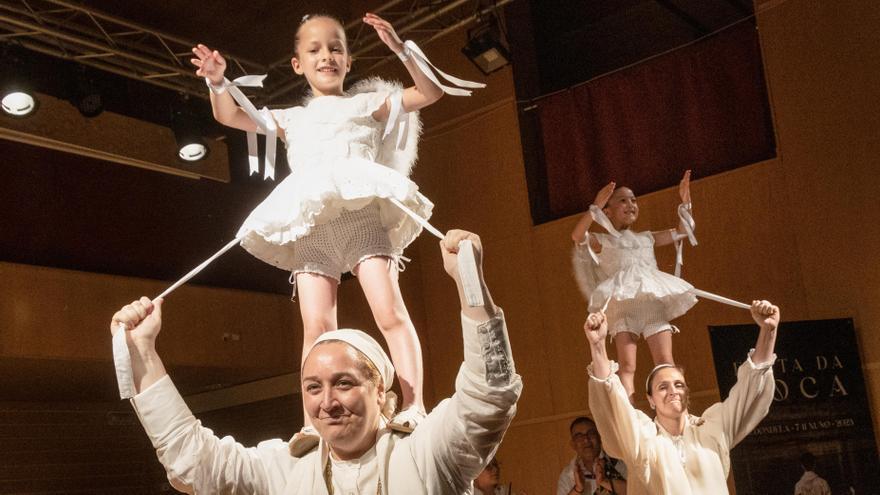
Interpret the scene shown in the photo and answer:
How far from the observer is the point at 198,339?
8.28 m

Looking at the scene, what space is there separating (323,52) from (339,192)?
0.53 meters

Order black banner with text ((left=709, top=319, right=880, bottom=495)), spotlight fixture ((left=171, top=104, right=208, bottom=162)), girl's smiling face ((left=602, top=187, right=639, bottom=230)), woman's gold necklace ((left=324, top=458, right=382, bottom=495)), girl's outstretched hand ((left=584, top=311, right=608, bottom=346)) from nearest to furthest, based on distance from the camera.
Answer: woman's gold necklace ((left=324, top=458, right=382, bottom=495)), girl's outstretched hand ((left=584, top=311, right=608, bottom=346)), girl's smiling face ((left=602, top=187, right=639, bottom=230)), black banner with text ((left=709, top=319, right=880, bottom=495)), spotlight fixture ((left=171, top=104, right=208, bottom=162))

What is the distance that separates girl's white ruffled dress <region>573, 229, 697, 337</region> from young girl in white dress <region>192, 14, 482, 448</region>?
226 cm

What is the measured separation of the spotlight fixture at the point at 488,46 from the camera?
6891mm

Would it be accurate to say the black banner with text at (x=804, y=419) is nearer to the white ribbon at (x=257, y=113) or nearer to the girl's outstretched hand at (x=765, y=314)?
the girl's outstretched hand at (x=765, y=314)

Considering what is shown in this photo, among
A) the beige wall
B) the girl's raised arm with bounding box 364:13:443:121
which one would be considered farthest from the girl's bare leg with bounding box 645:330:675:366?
the girl's raised arm with bounding box 364:13:443:121

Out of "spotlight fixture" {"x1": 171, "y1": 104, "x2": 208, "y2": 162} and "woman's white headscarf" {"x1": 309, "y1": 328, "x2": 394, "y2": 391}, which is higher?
"spotlight fixture" {"x1": 171, "y1": 104, "x2": 208, "y2": 162}

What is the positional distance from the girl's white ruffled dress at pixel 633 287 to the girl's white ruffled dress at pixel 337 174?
2.18 meters

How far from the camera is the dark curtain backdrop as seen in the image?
22.1 feet

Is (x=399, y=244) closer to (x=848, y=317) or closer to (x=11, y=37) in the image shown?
(x=848, y=317)

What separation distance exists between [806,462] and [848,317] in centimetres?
103

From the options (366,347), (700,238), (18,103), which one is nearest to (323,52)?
(366,347)

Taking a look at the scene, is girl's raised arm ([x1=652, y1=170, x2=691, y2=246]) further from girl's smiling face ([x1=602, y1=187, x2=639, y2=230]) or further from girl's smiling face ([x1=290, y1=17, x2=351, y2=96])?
girl's smiling face ([x1=290, y1=17, x2=351, y2=96])

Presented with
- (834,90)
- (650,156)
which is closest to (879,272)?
(834,90)
